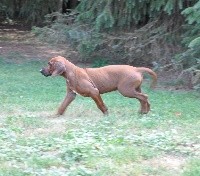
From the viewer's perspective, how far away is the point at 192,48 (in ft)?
45.6

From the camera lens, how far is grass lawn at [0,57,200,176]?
652 centimetres

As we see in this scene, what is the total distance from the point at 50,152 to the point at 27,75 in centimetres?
1000

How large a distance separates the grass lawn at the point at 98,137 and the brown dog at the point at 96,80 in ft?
1.06

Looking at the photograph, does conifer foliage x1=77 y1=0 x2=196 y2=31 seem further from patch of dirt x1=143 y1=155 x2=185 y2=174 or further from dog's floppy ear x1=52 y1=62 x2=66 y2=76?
patch of dirt x1=143 y1=155 x2=185 y2=174

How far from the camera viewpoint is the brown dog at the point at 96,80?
10344mm

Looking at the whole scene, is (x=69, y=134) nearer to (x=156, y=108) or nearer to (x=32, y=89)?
(x=156, y=108)

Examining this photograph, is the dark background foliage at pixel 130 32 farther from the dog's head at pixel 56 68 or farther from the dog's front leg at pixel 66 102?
the dog's head at pixel 56 68

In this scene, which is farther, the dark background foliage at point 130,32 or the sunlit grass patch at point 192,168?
the dark background foliage at point 130,32

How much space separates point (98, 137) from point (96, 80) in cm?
260

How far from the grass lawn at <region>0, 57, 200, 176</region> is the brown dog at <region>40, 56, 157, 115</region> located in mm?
324

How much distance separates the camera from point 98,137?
805 centimetres

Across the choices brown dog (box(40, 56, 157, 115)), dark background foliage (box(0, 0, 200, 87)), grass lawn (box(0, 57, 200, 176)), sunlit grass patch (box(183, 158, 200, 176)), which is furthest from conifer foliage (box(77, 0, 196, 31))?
sunlit grass patch (box(183, 158, 200, 176))

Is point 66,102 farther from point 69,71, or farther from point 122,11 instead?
point 122,11

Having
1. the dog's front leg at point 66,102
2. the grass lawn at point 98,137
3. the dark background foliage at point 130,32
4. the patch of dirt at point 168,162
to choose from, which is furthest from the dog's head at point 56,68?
the dark background foliage at point 130,32
